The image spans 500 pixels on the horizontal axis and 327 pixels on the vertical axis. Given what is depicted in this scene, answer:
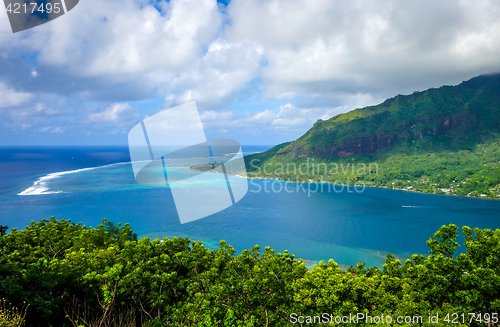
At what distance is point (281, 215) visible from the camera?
146 ft

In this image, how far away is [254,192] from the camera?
205ft

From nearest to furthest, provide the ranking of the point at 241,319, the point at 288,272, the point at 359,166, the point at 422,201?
1. the point at 241,319
2. the point at 288,272
3. the point at 422,201
4. the point at 359,166

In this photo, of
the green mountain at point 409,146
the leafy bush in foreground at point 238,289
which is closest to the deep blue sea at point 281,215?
the green mountain at point 409,146

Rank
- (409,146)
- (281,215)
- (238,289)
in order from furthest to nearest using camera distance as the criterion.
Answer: (409,146), (281,215), (238,289)

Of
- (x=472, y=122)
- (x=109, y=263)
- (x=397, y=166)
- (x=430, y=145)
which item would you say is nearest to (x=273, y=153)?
(x=397, y=166)

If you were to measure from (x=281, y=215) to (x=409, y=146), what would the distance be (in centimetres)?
6943

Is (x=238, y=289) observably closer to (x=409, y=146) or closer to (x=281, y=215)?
(x=281, y=215)

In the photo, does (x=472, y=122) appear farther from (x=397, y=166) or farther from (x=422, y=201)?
(x=422, y=201)

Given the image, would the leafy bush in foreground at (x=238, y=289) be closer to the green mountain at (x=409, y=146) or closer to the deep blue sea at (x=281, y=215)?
the deep blue sea at (x=281, y=215)

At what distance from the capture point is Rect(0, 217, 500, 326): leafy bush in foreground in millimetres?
5918

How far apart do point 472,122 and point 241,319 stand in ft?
379

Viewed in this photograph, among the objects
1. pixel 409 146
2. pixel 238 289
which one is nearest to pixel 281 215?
pixel 238 289

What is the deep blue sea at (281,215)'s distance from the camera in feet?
107

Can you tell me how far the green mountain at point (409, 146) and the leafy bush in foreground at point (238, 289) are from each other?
6929 centimetres
